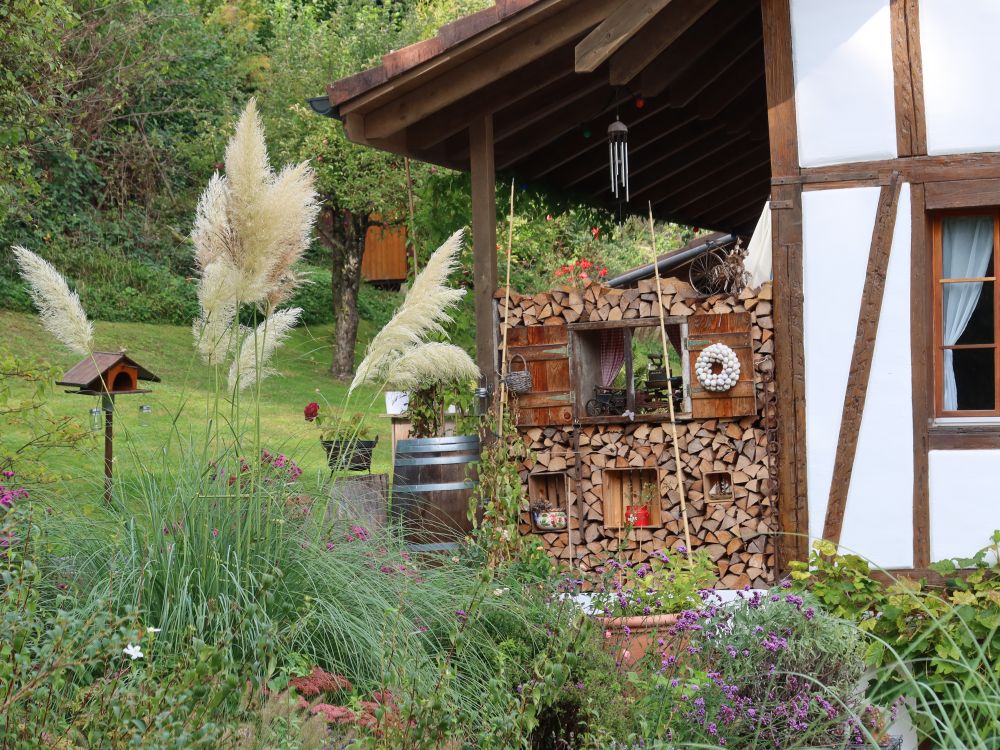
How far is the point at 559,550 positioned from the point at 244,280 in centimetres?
317

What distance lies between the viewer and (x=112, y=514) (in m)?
3.65

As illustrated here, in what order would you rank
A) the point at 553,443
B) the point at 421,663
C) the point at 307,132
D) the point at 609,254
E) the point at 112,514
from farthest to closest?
the point at 609,254, the point at 307,132, the point at 553,443, the point at 112,514, the point at 421,663

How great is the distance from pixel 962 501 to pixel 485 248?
289cm

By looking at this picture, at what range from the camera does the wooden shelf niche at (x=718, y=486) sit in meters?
6.12

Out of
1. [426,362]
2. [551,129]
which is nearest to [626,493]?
[426,362]

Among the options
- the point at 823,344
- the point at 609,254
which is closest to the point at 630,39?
the point at 823,344

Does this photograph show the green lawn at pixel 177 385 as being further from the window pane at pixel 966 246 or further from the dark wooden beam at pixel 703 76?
the window pane at pixel 966 246

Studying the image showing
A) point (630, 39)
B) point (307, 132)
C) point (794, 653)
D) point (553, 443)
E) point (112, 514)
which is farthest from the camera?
point (307, 132)

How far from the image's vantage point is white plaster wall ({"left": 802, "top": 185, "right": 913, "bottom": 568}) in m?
5.51

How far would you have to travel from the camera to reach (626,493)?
6453 mm

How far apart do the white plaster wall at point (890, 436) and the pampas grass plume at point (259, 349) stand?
300 centimetres

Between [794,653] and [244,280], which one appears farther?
[794,653]

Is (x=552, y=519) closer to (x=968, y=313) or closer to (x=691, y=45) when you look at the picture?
(x=968, y=313)

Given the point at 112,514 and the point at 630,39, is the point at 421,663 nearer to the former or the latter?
the point at 112,514
